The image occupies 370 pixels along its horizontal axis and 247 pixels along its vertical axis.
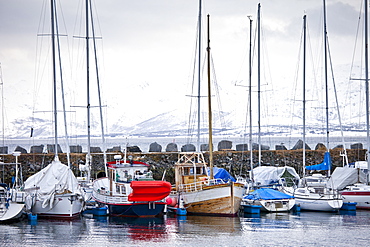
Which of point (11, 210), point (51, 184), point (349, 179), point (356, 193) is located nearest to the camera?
point (11, 210)

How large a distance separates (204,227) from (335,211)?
33.2ft

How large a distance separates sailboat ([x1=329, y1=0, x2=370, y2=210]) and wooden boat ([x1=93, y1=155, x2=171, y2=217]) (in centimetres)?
1192

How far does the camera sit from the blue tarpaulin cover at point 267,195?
36.3m

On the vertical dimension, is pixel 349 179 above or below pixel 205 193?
above

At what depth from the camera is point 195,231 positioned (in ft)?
95.1

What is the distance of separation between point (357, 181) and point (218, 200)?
11.5 meters

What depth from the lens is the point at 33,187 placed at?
110 feet

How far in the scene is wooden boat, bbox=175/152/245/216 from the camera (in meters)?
33.3

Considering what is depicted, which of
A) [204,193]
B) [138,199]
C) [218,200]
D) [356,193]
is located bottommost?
[356,193]

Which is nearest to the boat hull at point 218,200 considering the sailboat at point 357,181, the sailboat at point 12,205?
the sailboat at point 357,181

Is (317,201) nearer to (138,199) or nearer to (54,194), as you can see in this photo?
(138,199)

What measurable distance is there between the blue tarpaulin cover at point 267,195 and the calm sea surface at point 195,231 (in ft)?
5.13

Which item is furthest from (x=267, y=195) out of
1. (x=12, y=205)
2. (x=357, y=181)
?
(x=12, y=205)

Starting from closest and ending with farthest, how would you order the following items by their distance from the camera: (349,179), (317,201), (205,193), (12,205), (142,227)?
(142,227) < (12,205) < (205,193) < (317,201) < (349,179)
